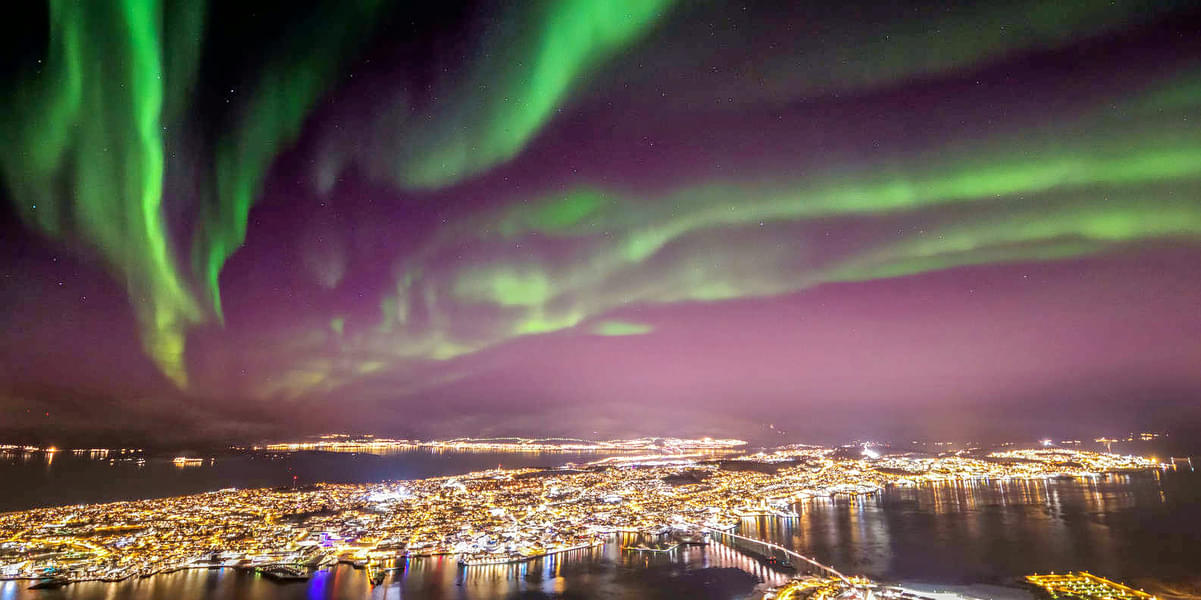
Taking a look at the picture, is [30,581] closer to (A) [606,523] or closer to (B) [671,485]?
(A) [606,523]

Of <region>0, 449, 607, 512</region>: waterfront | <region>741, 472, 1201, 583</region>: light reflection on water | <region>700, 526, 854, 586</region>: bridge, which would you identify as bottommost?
<region>741, 472, 1201, 583</region>: light reflection on water

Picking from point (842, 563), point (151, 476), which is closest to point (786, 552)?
point (842, 563)

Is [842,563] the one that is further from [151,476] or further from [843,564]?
[151,476]

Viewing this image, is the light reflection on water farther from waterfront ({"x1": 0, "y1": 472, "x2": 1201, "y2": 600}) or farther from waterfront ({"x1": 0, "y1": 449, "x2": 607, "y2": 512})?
waterfront ({"x1": 0, "y1": 449, "x2": 607, "y2": 512})

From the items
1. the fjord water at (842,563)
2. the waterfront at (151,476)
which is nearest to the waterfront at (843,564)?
the fjord water at (842,563)

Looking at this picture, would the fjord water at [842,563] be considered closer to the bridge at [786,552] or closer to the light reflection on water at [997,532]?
the light reflection on water at [997,532]

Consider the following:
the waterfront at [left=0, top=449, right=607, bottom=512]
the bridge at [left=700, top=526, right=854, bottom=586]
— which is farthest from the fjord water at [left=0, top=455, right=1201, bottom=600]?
the waterfront at [left=0, top=449, right=607, bottom=512]

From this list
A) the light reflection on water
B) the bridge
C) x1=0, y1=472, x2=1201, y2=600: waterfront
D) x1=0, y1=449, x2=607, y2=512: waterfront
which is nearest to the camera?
x1=0, y1=472, x2=1201, y2=600: waterfront
